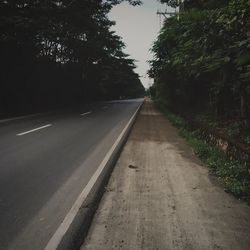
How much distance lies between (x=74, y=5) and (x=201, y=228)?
2205cm

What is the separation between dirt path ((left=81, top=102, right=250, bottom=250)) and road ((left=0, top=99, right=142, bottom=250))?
0.65 metres

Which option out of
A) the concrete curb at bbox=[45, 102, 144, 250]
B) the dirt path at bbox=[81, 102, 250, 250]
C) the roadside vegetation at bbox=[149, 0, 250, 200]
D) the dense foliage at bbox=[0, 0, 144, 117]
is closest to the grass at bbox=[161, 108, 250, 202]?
the roadside vegetation at bbox=[149, 0, 250, 200]

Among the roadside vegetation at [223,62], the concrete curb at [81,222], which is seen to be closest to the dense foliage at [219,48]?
the roadside vegetation at [223,62]

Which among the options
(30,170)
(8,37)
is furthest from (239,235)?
(8,37)

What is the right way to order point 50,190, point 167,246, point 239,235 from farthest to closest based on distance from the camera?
point 50,190, point 239,235, point 167,246

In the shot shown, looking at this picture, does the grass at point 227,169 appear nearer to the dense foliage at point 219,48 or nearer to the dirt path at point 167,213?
the dirt path at point 167,213

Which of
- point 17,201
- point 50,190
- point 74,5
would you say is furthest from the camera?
point 74,5

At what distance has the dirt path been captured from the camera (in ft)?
12.5

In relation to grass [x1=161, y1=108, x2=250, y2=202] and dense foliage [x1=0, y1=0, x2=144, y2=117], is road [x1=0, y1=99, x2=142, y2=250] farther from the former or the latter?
dense foliage [x1=0, y1=0, x2=144, y2=117]

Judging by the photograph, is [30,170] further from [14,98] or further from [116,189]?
[14,98]

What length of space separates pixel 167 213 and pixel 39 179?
9.52 ft

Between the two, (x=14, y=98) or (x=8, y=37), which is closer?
(x=8, y=37)

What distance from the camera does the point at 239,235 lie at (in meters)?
3.98

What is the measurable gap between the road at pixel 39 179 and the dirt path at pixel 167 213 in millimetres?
655
